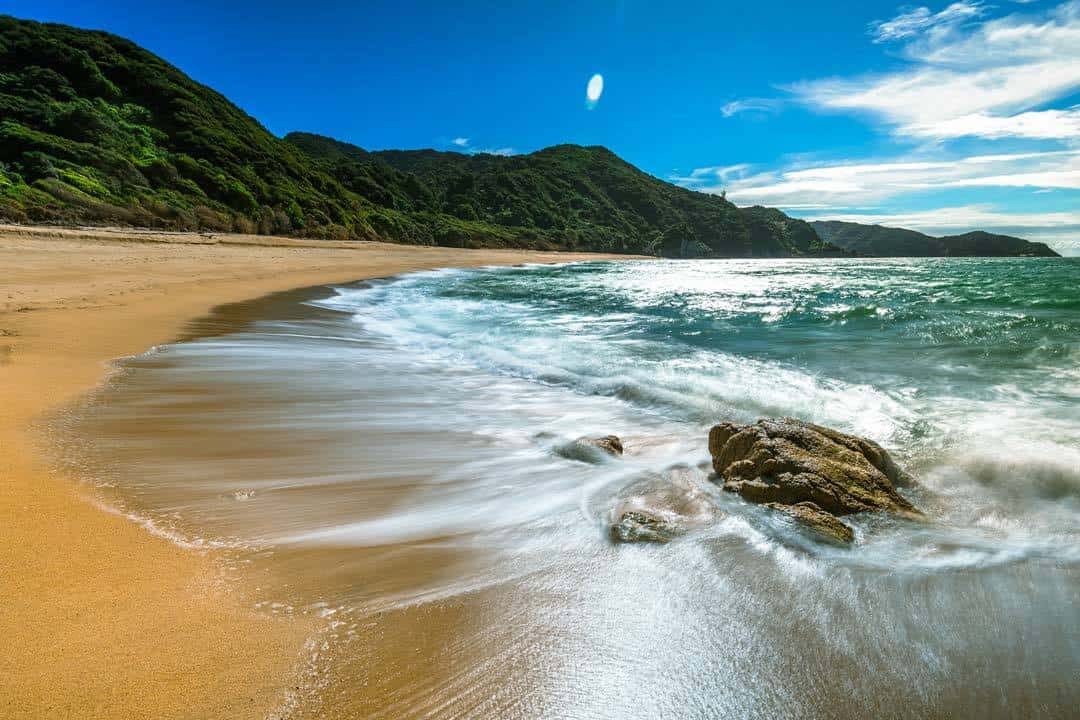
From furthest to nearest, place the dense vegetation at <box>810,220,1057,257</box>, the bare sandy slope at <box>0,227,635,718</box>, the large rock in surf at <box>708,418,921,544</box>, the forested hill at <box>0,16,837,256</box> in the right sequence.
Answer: the dense vegetation at <box>810,220,1057,257</box>, the forested hill at <box>0,16,837,256</box>, the large rock in surf at <box>708,418,921,544</box>, the bare sandy slope at <box>0,227,635,718</box>

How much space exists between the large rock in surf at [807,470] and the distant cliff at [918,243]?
17615 centimetres

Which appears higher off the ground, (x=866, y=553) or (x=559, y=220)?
(x=559, y=220)

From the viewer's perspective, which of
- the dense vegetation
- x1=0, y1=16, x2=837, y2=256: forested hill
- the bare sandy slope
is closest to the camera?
the bare sandy slope

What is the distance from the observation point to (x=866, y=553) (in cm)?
266

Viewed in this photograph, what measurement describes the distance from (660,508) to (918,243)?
19919cm

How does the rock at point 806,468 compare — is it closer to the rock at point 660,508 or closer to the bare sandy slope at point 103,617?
the rock at point 660,508

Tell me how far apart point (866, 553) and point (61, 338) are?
7908 millimetres

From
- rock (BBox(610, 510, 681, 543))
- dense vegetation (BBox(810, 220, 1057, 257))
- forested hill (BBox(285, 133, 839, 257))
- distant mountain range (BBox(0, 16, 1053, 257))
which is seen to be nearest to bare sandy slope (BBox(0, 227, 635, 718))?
rock (BBox(610, 510, 681, 543))

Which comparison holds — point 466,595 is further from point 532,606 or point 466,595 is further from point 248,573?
point 248,573

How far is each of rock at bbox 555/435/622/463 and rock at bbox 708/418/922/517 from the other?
72 centimetres

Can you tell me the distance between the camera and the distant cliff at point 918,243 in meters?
145

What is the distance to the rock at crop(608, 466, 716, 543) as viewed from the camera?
2.74 metres

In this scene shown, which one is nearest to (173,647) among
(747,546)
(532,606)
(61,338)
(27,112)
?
(532,606)

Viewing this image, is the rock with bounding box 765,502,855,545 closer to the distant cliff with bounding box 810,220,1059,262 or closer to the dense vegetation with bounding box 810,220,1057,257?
the distant cliff with bounding box 810,220,1059,262
